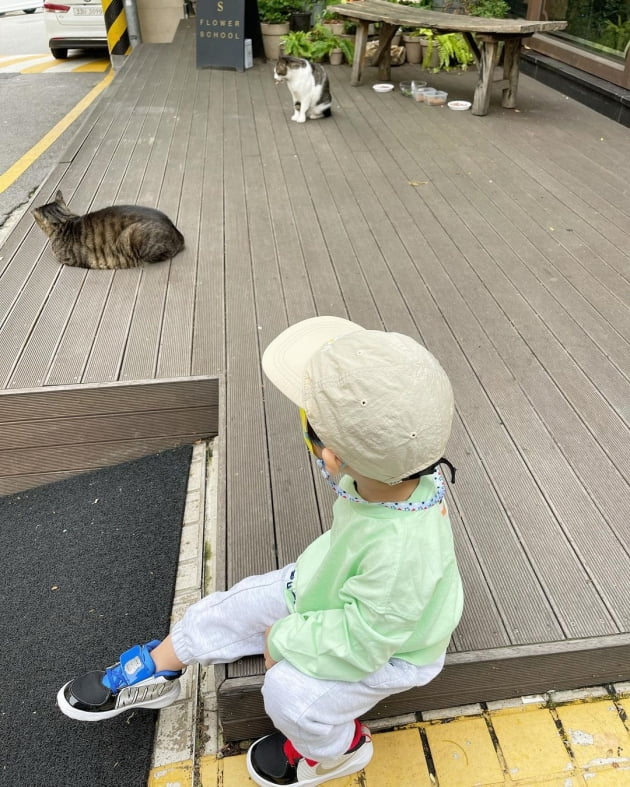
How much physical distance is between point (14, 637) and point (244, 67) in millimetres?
6694

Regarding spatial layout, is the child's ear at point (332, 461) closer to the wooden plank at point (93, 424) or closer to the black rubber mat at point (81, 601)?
the black rubber mat at point (81, 601)

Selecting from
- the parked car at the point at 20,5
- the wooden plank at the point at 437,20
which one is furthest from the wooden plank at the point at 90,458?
the parked car at the point at 20,5

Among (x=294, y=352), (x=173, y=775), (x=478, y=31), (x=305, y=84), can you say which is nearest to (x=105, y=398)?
(x=294, y=352)

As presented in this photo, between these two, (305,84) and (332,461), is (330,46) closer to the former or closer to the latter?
(305,84)

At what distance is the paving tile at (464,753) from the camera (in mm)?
1424

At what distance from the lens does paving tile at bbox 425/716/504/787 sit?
1.42m

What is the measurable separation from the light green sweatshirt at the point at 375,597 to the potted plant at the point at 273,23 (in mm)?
7463

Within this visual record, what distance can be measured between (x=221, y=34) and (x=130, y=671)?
7.09 m

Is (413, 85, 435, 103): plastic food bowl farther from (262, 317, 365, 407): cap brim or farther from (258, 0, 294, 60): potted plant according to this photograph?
(262, 317, 365, 407): cap brim

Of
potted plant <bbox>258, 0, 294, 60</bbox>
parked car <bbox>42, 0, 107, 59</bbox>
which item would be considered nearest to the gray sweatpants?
potted plant <bbox>258, 0, 294, 60</bbox>

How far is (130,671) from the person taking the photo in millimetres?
1511

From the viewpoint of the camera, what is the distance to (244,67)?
692 cm

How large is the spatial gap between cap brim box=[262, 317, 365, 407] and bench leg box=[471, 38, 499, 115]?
451 centimetres

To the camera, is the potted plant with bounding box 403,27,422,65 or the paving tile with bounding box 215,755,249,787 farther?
the potted plant with bounding box 403,27,422,65
